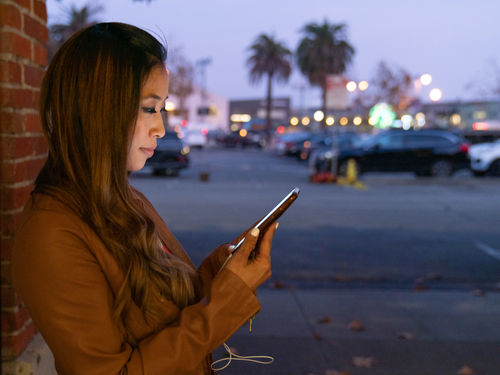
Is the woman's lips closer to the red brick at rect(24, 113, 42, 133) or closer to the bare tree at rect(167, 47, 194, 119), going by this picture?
the red brick at rect(24, 113, 42, 133)

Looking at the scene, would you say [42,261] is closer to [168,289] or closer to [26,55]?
[168,289]

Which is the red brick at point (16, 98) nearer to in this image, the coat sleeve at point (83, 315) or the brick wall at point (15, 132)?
the brick wall at point (15, 132)

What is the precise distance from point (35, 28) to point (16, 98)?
44 centimetres

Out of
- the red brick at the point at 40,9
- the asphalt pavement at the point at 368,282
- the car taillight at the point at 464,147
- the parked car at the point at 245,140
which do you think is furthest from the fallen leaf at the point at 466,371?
the parked car at the point at 245,140

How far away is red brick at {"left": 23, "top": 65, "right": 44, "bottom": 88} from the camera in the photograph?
2363 mm

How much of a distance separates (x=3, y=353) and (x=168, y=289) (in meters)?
1.31

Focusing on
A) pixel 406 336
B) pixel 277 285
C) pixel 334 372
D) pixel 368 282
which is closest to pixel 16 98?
pixel 334 372

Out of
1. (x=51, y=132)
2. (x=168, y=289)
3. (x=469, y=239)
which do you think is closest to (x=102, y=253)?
(x=168, y=289)

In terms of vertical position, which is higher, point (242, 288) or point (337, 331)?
point (242, 288)

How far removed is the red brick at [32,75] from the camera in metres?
2.36

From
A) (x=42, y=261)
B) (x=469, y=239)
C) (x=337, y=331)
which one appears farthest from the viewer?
(x=469, y=239)

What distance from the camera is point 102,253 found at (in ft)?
4.34

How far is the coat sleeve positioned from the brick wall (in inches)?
41.5

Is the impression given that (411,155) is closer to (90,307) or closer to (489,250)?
(489,250)
